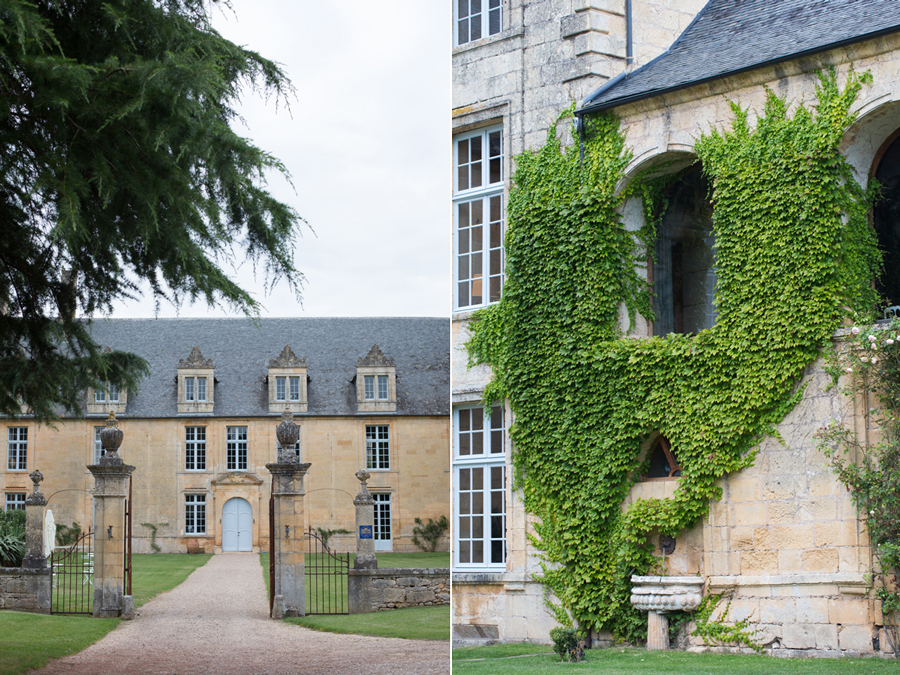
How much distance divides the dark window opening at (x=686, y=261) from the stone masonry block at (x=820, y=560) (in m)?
3.25

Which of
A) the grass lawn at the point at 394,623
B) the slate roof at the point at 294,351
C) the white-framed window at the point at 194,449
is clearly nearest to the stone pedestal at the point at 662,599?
the grass lawn at the point at 394,623

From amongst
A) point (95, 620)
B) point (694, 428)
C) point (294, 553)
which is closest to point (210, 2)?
point (694, 428)

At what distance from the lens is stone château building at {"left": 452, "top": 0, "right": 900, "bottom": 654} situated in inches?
385

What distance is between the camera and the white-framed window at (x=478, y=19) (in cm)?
1312

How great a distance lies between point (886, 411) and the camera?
929 cm

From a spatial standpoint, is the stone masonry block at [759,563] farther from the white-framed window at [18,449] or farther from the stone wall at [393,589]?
the white-framed window at [18,449]

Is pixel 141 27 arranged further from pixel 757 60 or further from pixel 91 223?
pixel 757 60

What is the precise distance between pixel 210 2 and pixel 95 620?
29.0 feet

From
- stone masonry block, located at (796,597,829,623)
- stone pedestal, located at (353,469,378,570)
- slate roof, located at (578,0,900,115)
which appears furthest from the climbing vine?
stone pedestal, located at (353,469,378,570)

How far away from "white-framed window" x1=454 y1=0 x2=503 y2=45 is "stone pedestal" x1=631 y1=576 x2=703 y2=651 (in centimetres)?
659

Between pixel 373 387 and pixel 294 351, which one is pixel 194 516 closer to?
pixel 294 351

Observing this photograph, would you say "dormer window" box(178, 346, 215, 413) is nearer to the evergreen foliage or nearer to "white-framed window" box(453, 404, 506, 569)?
"white-framed window" box(453, 404, 506, 569)

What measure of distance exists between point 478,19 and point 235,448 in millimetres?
25739

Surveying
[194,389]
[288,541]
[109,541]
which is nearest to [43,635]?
[109,541]
